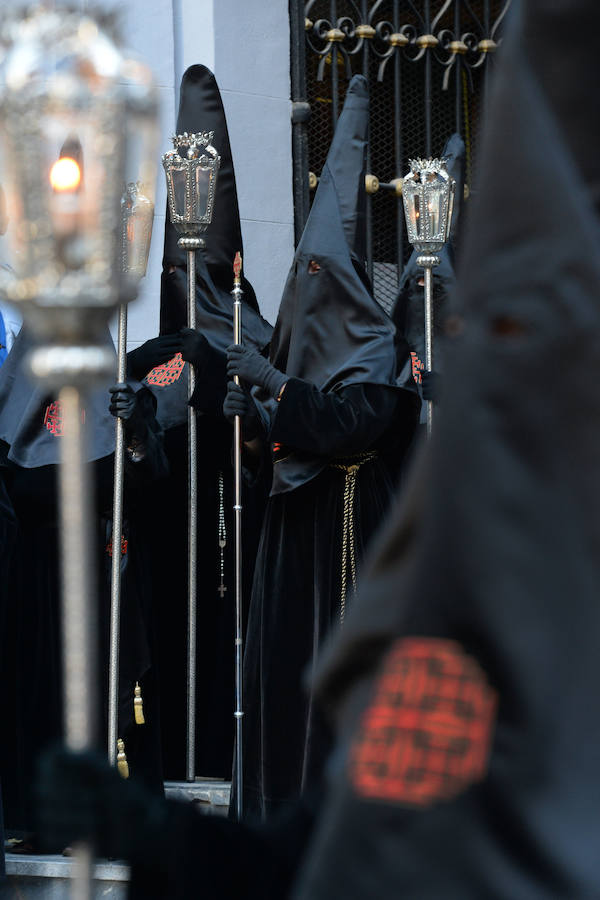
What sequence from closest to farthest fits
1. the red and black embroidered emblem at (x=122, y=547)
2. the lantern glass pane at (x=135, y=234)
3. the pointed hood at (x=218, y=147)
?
the lantern glass pane at (x=135, y=234), the red and black embroidered emblem at (x=122, y=547), the pointed hood at (x=218, y=147)

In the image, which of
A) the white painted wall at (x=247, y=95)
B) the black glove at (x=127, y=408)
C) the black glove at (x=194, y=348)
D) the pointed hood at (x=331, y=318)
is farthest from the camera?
the white painted wall at (x=247, y=95)

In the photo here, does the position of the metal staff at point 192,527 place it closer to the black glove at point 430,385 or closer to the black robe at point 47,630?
the black robe at point 47,630

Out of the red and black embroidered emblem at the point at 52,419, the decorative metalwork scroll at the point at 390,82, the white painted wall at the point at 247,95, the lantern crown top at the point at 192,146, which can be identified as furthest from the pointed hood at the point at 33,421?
the decorative metalwork scroll at the point at 390,82

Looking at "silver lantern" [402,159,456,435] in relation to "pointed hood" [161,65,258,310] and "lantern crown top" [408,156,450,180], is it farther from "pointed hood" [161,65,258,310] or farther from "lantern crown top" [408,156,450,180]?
"pointed hood" [161,65,258,310]

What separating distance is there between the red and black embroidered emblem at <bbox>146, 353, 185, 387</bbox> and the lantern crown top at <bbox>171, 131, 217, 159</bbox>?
0.85 metres

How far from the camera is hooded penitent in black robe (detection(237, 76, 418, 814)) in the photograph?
493cm

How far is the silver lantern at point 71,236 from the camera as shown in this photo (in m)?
1.38

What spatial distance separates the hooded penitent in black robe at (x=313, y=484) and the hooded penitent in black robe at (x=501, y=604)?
12.4ft

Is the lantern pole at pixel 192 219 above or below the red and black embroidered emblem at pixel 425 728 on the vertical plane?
above

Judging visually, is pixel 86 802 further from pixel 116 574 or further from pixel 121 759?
pixel 121 759

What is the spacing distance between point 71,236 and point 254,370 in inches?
145

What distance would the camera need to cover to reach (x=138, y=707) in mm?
5172

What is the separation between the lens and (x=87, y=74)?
1.42 metres

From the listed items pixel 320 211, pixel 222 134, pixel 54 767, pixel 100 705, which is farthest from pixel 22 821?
pixel 54 767
